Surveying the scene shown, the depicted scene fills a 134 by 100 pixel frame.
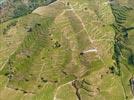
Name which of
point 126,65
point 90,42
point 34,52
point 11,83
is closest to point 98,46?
point 90,42

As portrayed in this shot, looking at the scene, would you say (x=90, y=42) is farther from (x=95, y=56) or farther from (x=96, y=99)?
(x=96, y=99)

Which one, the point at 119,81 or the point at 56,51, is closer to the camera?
the point at 119,81

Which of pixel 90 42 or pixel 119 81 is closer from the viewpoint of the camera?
pixel 119 81

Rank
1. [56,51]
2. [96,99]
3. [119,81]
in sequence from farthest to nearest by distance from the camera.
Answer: [56,51], [119,81], [96,99]

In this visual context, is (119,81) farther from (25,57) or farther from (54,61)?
(25,57)

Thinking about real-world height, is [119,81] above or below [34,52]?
below

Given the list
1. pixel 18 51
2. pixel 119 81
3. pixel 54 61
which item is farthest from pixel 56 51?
pixel 119 81

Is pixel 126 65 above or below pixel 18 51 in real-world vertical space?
below

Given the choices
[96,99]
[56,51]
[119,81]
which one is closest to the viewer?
[96,99]

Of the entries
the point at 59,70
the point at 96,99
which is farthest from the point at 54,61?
the point at 96,99
